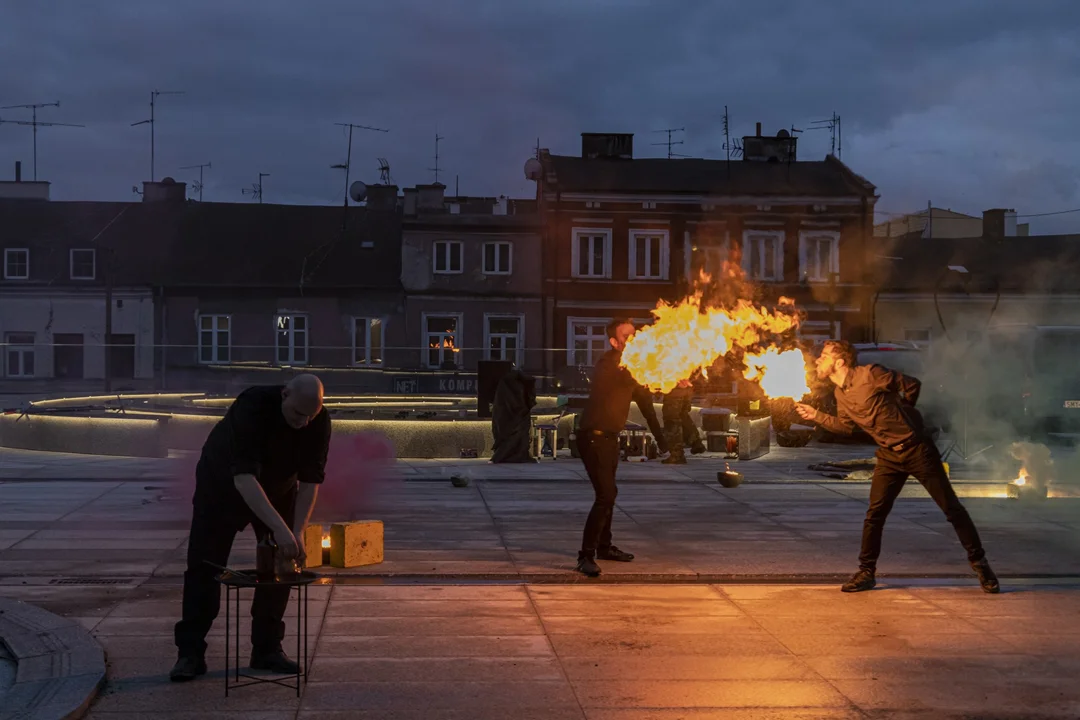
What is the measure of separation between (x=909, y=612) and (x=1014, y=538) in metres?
3.92

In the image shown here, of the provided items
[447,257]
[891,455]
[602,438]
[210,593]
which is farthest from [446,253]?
[210,593]

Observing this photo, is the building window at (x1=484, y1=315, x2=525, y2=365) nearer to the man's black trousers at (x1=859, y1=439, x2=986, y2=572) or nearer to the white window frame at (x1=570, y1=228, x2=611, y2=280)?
the white window frame at (x1=570, y1=228, x2=611, y2=280)

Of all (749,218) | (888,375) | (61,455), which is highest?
(749,218)

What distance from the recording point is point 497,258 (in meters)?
44.1

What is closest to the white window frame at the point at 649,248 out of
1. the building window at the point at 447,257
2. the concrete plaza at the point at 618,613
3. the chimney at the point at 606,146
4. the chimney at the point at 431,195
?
the chimney at the point at 606,146

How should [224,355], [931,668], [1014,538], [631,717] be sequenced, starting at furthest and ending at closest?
[224,355]
[1014,538]
[931,668]
[631,717]

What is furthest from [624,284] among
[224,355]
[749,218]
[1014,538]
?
[1014,538]

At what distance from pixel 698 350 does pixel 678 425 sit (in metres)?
7.74

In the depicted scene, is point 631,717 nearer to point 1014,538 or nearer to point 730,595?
point 730,595

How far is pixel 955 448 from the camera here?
66.6 feet

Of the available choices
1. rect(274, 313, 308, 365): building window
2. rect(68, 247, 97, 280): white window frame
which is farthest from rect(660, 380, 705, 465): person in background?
rect(68, 247, 97, 280): white window frame

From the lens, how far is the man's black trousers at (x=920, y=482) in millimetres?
8906

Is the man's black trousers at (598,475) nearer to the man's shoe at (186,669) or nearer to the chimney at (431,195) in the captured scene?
the man's shoe at (186,669)

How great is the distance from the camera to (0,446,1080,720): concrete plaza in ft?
20.1
